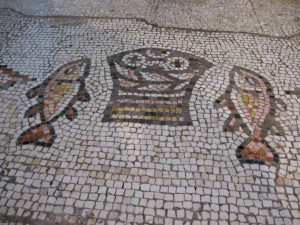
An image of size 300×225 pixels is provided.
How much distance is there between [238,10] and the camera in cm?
905

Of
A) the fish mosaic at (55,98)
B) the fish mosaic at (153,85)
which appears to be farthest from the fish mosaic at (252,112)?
the fish mosaic at (55,98)

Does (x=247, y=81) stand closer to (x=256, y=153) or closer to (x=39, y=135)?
(x=256, y=153)

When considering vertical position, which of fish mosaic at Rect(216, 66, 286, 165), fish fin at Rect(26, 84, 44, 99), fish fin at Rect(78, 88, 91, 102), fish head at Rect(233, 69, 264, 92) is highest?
fish head at Rect(233, 69, 264, 92)

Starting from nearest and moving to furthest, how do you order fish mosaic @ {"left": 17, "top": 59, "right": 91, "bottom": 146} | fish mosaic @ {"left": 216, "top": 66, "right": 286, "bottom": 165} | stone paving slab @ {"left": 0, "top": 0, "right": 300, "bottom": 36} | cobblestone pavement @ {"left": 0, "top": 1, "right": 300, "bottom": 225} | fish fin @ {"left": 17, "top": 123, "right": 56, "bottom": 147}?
cobblestone pavement @ {"left": 0, "top": 1, "right": 300, "bottom": 225} < fish mosaic @ {"left": 216, "top": 66, "right": 286, "bottom": 165} < fish fin @ {"left": 17, "top": 123, "right": 56, "bottom": 147} < fish mosaic @ {"left": 17, "top": 59, "right": 91, "bottom": 146} < stone paving slab @ {"left": 0, "top": 0, "right": 300, "bottom": 36}

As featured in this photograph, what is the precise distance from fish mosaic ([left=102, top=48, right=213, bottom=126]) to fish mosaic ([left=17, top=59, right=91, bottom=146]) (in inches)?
25.9

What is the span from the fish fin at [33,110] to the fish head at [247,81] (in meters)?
3.94

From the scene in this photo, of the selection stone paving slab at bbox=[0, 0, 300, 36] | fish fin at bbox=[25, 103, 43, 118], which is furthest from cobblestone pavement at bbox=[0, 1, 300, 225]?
stone paving slab at bbox=[0, 0, 300, 36]

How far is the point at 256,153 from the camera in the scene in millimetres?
5000

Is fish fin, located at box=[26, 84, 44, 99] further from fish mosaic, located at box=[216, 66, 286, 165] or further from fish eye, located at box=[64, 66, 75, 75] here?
fish mosaic, located at box=[216, 66, 286, 165]

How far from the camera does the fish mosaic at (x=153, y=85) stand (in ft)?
18.5

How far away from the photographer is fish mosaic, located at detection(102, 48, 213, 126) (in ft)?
18.5

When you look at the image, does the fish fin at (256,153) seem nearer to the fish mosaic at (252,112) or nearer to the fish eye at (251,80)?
the fish mosaic at (252,112)

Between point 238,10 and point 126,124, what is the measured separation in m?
5.66

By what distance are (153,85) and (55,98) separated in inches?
77.2
